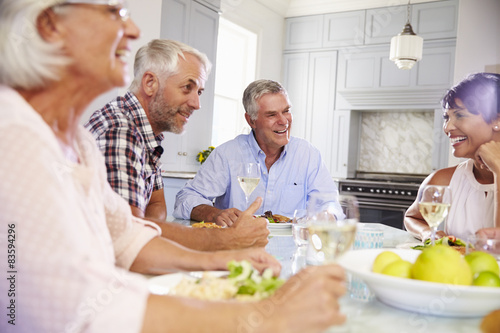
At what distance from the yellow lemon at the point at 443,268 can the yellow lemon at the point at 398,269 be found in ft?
0.07

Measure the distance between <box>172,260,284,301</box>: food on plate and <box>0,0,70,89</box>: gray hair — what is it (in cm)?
41

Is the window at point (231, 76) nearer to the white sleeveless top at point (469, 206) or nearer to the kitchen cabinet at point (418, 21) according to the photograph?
the kitchen cabinet at point (418, 21)

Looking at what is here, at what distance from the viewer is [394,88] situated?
5398 mm

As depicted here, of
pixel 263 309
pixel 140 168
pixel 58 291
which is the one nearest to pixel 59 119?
pixel 58 291

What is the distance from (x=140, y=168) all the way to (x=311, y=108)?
4.70 m

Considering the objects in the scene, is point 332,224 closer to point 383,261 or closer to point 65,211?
point 383,261

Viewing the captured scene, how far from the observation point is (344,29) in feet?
18.9

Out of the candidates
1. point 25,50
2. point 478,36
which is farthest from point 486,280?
point 478,36

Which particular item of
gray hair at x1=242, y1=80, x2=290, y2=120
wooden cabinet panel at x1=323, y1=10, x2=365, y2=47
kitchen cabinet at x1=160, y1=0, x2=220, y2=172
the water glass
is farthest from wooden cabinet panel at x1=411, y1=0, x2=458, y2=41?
the water glass

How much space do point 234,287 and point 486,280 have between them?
42 cm

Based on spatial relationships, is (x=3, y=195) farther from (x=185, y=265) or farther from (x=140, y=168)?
(x=140, y=168)

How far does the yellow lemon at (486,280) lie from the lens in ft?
2.47

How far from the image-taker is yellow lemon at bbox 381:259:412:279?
0.81 metres

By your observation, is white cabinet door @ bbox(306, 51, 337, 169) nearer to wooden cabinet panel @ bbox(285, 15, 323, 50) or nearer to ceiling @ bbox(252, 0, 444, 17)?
wooden cabinet panel @ bbox(285, 15, 323, 50)
